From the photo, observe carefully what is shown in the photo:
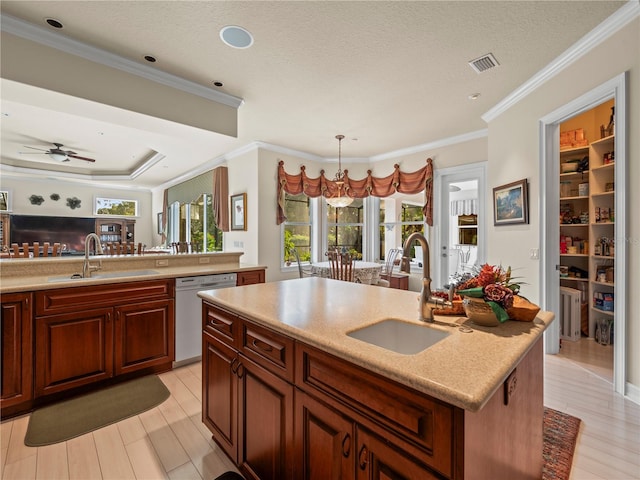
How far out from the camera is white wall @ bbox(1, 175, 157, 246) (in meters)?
7.09

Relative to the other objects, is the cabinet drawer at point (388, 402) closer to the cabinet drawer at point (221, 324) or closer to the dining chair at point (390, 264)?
the cabinet drawer at point (221, 324)

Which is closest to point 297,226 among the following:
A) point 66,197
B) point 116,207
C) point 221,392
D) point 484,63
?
point 484,63

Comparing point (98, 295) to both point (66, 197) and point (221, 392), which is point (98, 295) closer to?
point (221, 392)

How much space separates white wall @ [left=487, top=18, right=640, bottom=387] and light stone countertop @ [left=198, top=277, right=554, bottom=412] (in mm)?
1520

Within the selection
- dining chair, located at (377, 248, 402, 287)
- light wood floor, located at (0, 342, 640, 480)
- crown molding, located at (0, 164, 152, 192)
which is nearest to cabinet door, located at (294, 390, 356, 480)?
light wood floor, located at (0, 342, 640, 480)

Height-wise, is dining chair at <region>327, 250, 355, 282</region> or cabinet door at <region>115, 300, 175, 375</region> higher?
dining chair at <region>327, 250, 355, 282</region>

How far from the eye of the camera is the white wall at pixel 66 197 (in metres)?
7.09

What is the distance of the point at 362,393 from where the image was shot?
926 mm

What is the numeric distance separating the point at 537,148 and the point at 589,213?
4.23ft


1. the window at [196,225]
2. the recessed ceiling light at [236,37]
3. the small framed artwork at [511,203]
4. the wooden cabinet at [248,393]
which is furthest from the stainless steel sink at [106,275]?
the small framed artwork at [511,203]

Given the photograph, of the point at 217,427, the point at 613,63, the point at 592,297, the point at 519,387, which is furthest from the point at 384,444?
the point at 592,297

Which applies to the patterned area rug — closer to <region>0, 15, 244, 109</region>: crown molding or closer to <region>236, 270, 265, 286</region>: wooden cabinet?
<region>236, 270, 265, 286</region>: wooden cabinet

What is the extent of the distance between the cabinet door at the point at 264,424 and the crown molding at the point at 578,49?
3.27 metres

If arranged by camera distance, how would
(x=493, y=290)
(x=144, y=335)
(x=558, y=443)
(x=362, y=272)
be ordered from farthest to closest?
(x=362, y=272) < (x=144, y=335) < (x=558, y=443) < (x=493, y=290)
